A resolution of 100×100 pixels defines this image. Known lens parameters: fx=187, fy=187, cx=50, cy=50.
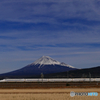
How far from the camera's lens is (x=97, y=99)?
36.5m

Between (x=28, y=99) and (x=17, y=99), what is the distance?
2.49 meters

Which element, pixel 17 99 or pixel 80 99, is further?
pixel 17 99

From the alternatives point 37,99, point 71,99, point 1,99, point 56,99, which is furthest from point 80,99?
point 1,99

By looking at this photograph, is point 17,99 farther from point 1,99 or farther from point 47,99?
point 47,99

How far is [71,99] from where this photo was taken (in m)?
36.6

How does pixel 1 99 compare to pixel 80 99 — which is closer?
pixel 80 99

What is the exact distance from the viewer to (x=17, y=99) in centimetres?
3906

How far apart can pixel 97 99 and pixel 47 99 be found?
32.4 feet

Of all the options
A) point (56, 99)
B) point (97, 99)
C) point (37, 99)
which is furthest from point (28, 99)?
point (97, 99)

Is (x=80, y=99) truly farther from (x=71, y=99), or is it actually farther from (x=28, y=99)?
(x=28, y=99)

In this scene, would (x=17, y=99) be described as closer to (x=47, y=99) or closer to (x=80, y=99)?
(x=47, y=99)

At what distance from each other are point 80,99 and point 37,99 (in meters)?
8.70

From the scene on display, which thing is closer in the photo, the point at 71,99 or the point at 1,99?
the point at 71,99

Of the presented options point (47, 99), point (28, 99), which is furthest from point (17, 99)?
point (47, 99)
